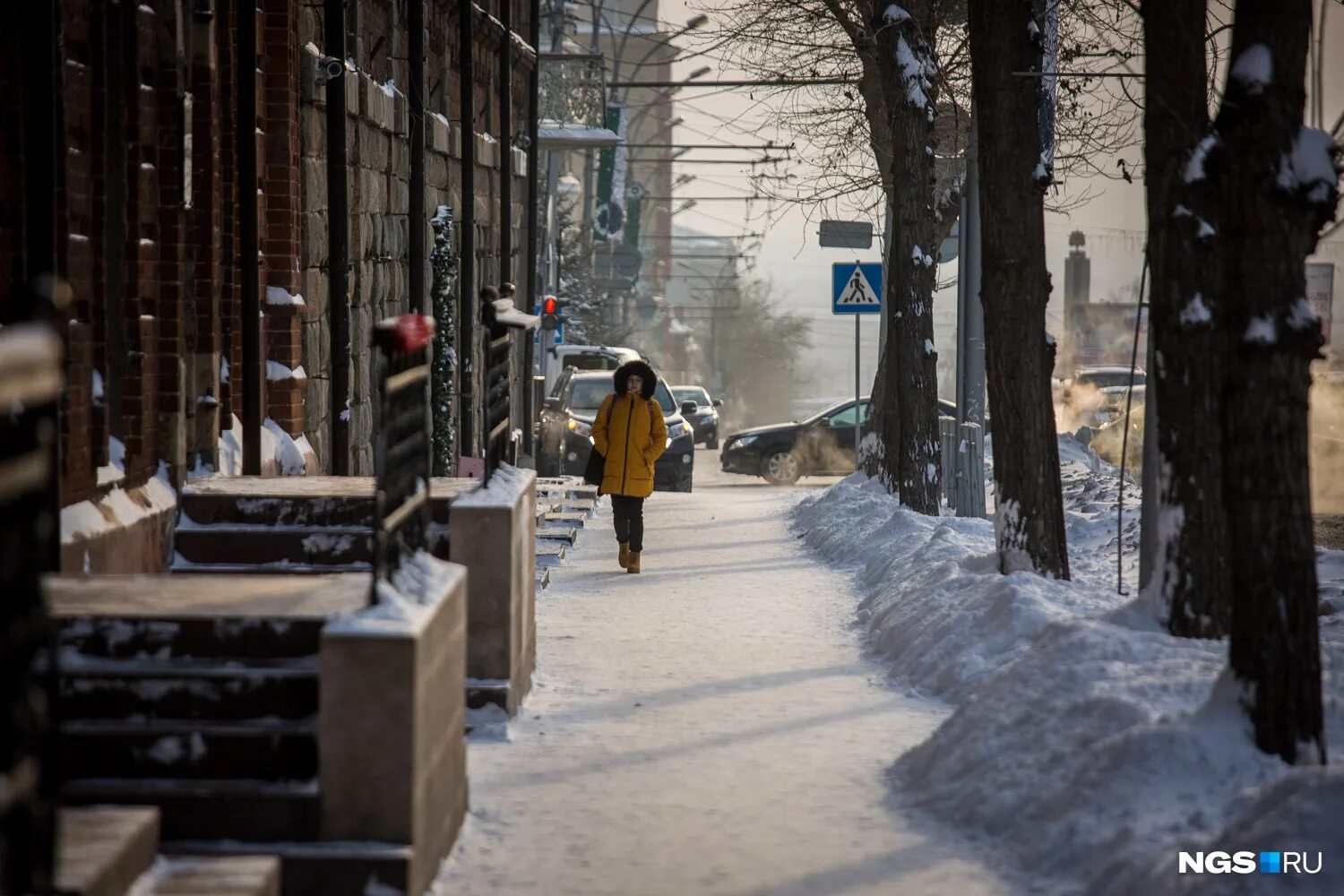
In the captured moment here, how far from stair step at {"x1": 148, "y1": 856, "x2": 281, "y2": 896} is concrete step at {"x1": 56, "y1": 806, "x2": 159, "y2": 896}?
0.06m

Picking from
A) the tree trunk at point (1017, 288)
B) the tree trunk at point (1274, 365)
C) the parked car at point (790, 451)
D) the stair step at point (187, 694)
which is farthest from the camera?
the parked car at point (790, 451)

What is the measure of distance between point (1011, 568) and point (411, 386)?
6.64m

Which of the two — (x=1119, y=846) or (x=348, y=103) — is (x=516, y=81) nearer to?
(x=348, y=103)

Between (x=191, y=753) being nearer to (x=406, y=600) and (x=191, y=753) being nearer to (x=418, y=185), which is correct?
(x=406, y=600)

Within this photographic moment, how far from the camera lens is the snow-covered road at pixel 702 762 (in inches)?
254

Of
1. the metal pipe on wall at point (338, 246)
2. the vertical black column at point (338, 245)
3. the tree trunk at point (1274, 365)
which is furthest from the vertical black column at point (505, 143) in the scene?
the tree trunk at point (1274, 365)

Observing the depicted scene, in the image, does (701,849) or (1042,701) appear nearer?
(701,849)

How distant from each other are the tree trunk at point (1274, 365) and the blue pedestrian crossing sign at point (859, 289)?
17150 mm

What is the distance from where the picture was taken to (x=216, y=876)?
4.88 metres

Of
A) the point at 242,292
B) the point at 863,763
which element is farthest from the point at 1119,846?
the point at 242,292

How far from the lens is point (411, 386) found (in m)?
6.49

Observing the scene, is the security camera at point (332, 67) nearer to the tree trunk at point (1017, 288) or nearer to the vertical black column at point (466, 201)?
the tree trunk at point (1017, 288)

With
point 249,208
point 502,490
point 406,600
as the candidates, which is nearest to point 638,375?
point 249,208

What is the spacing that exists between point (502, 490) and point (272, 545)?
1169mm
